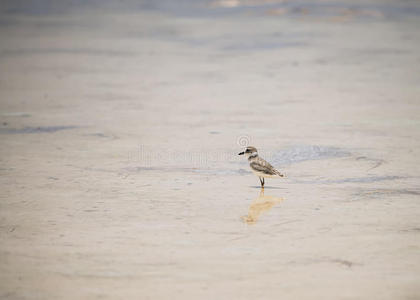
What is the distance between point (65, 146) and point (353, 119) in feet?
12.1

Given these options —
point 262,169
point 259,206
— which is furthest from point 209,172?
point 259,206

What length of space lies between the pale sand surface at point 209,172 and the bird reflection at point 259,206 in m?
0.02

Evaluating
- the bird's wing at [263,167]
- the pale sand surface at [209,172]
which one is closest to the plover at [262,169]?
the bird's wing at [263,167]

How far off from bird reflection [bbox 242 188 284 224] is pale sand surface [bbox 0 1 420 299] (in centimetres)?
2

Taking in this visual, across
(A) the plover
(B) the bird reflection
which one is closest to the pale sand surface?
(B) the bird reflection

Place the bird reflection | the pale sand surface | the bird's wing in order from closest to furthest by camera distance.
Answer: the pale sand surface
the bird reflection
the bird's wing

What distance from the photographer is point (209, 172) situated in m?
6.91

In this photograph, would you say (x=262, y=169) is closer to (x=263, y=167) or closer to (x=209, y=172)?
(x=263, y=167)

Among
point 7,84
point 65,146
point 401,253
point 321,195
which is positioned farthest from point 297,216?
point 7,84

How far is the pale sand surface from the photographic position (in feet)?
15.0

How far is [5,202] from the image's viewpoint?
19.8 feet

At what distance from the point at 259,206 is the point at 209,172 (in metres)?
1.08

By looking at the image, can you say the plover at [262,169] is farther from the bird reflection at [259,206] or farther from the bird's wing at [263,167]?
the bird reflection at [259,206]

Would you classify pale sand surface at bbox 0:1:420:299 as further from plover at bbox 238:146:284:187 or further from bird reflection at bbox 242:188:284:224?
plover at bbox 238:146:284:187
